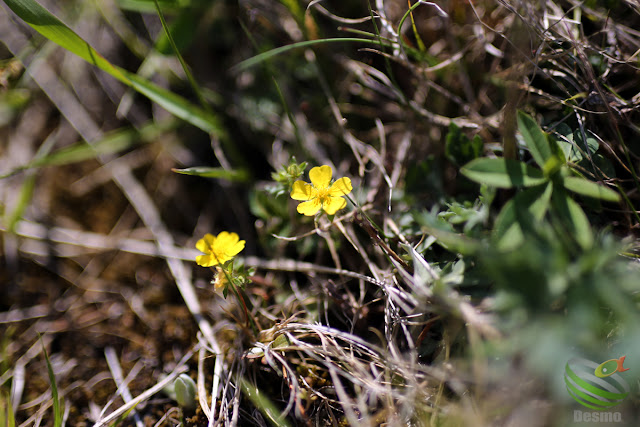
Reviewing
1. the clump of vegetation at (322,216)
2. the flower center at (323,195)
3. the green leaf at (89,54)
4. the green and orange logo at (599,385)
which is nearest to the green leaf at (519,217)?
the clump of vegetation at (322,216)

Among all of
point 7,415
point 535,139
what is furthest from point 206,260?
point 535,139

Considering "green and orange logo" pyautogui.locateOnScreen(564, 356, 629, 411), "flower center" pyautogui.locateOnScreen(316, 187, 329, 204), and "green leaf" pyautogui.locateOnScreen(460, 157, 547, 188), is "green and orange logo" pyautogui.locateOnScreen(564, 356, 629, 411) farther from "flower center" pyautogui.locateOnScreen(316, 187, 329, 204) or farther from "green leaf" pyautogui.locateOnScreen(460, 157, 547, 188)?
"flower center" pyautogui.locateOnScreen(316, 187, 329, 204)

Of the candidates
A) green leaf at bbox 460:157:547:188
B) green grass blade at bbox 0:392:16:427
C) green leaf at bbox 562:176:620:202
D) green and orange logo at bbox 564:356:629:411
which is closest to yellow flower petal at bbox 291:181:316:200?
green leaf at bbox 460:157:547:188

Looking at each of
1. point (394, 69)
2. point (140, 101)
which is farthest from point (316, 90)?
point (140, 101)

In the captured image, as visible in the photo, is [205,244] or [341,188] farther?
[205,244]

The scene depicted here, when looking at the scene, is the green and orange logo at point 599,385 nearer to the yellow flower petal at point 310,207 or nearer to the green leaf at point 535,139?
the green leaf at point 535,139

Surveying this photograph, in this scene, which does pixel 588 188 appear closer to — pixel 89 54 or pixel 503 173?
pixel 503 173
